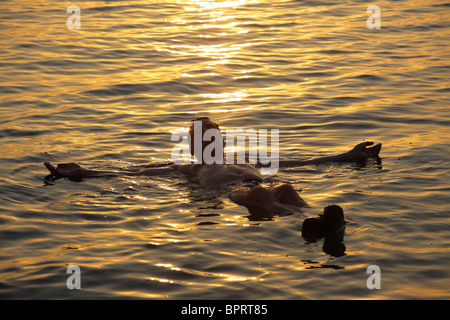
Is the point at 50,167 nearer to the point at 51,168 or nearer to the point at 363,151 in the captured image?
the point at 51,168

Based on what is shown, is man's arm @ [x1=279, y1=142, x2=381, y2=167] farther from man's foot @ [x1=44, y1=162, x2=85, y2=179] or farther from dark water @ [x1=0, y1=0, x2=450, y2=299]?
man's foot @ [x1=44, y1=162, x2=85, y2=179]

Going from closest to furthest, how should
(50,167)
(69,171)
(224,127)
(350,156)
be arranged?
(50,167) → (69,171) → (350,156) → (224,127)

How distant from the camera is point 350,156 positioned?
990 centimetres

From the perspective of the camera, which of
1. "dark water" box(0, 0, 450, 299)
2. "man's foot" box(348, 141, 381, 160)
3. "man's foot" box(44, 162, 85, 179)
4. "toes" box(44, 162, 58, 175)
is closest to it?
"dark water" box(0, 0, 450, 299)

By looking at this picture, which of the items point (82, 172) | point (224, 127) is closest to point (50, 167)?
point (82, 172)

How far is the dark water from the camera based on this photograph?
676 cm

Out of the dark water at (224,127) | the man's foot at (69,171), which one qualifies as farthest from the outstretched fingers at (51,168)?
→ the dark water at (224,127)

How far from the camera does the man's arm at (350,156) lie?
32.4 ft

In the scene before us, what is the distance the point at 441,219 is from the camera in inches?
316

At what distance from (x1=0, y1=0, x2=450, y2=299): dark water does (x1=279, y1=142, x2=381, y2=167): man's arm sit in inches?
6.0

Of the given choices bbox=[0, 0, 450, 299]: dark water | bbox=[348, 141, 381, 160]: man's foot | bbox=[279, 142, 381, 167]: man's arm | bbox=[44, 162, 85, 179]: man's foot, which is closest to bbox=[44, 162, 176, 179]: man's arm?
bbox=[44, 162, 85, 179]: man's foot

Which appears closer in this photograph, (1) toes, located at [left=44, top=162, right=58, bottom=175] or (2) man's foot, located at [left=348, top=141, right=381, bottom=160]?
(1) toes, located at [left=44, top=162, right=58, bottom=175]

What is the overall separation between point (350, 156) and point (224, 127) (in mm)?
2883

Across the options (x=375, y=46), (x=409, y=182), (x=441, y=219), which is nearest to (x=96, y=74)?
(x=375, y=46)
